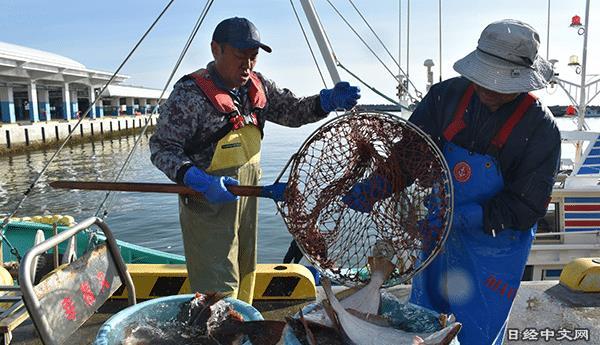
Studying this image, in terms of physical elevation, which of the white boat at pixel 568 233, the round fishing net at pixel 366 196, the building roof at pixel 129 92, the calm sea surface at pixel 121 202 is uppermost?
the building roof at pixel 129 92

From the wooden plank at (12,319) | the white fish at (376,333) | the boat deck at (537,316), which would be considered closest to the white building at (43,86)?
the boat deck at (537,316)

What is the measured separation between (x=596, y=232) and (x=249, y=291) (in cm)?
865

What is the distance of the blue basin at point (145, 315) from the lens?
79.6 inches

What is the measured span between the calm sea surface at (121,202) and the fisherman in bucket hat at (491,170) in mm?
3373

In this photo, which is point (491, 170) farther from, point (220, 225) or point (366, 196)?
point (220, 225)

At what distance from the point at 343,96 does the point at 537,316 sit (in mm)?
3168

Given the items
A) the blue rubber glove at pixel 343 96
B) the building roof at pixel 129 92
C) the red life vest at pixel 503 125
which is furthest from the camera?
the building roof at pixel 129 92

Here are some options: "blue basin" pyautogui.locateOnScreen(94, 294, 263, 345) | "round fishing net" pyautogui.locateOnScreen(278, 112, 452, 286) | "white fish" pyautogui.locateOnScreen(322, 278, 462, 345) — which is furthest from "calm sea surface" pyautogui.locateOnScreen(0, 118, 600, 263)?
"white fish" pyautogui.locateOnScreen(322, 278, 462, 345)

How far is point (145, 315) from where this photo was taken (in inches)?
89.4

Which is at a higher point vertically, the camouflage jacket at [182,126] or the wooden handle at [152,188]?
the camouflage jacket at [182,126]

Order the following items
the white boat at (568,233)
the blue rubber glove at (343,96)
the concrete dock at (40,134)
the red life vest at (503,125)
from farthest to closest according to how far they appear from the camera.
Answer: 1. the concrete dock at (40,134)
2. the white boat at (568,233)
3. the blue rubber glove at (343,96)
4. the red life vest at (503,125)

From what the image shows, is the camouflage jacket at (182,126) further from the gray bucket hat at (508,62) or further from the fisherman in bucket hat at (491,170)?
the gray bucket hat at (508,62)

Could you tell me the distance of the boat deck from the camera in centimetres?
415

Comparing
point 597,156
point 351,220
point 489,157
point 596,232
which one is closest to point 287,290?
point 351,220
